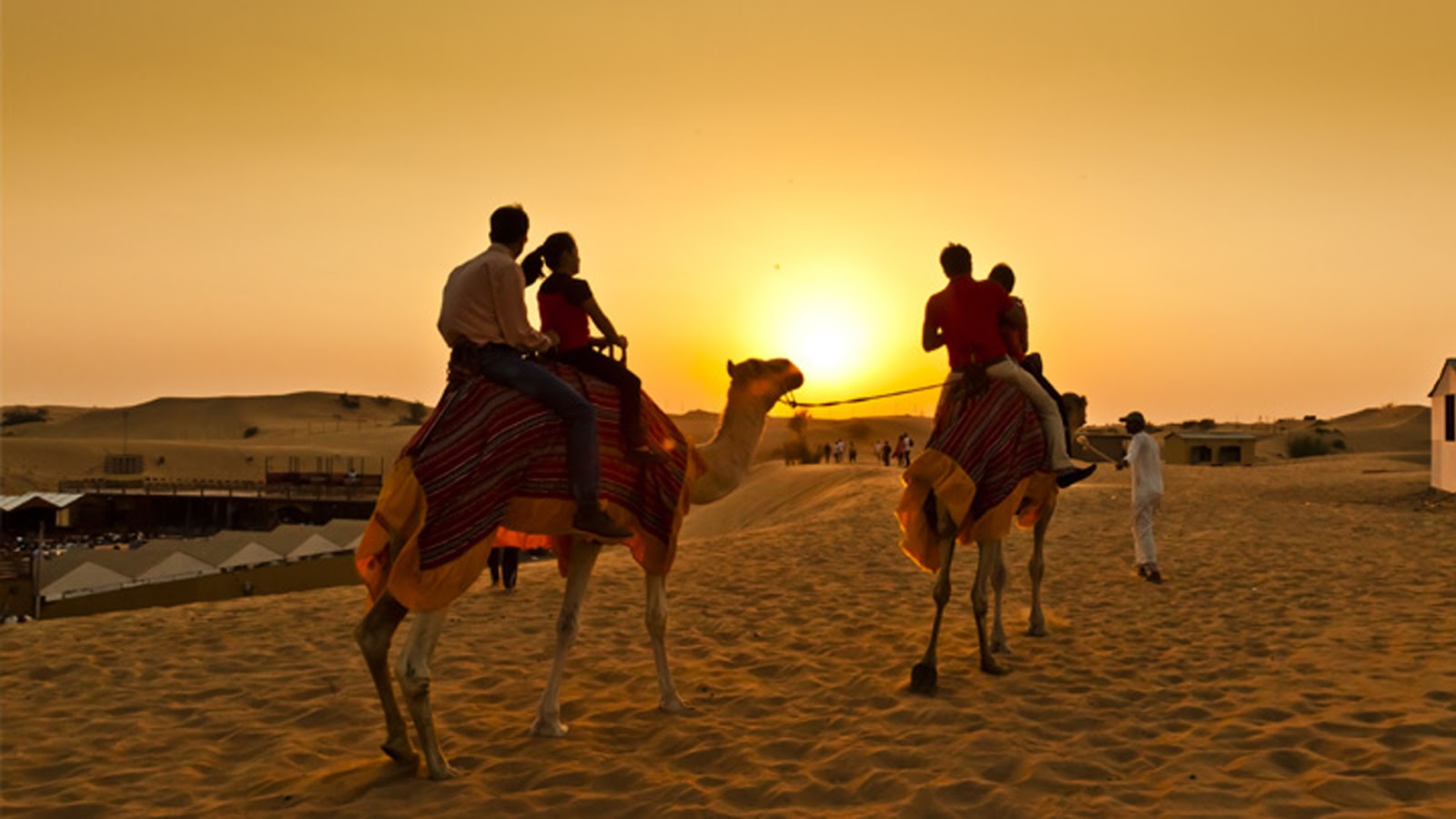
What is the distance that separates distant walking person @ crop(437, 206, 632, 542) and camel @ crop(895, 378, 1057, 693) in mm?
2827

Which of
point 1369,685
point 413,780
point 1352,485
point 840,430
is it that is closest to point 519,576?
point 413,780

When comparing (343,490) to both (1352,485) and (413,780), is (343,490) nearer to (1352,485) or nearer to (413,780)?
(1352,485)

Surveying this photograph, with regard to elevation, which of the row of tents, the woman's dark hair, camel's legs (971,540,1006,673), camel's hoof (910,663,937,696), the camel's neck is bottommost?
the row of tents

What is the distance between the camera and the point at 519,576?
15664mm

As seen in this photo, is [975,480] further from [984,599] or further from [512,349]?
[512,349]

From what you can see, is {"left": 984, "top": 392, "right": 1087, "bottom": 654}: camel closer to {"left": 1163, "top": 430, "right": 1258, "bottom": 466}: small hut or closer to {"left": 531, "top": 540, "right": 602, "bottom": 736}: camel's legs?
{"left": 531, "top": 540, "right": 602, "bottom": 736}: camel's legs

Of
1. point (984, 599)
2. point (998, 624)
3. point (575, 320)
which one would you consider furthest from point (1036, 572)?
point (575, 320)

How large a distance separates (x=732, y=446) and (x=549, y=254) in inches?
76.7

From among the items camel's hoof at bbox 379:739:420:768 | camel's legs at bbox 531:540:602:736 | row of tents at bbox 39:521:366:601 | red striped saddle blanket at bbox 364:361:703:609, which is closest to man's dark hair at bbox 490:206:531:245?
red striped saddle blanket at bbox 364:361:703:609

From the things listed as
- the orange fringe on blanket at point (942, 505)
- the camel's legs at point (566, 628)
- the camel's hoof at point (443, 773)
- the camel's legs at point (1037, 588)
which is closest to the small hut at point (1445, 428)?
the camel's legs at point (1037, 588)

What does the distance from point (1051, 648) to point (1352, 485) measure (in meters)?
30.9

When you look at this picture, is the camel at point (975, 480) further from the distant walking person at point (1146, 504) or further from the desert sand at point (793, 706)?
the distant walking person at point (1146, 504)

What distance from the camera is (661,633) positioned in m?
6.96

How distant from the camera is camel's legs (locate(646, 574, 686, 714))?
6898 millimetres
